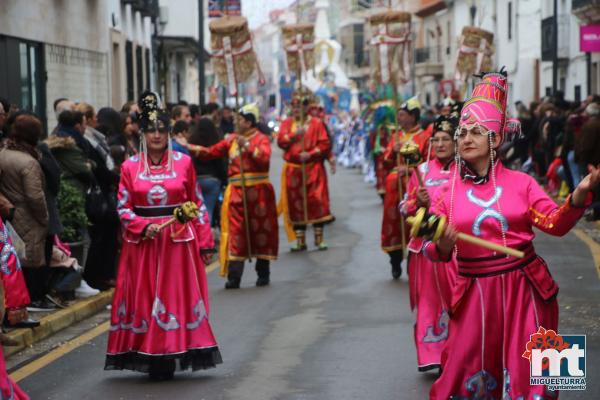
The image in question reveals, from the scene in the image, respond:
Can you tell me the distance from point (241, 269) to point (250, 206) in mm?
799

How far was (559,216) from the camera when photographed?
611cm

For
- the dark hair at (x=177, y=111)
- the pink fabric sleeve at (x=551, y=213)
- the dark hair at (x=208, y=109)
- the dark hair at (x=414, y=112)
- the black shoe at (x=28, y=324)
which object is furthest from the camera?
the dark hair at (x=208, y=109)

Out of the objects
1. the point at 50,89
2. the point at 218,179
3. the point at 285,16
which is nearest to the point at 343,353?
the point at 218,179

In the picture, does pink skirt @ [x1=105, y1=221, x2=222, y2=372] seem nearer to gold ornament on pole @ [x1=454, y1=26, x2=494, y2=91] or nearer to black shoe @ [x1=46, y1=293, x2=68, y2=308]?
black shoe @ [x1=46, y1=293, x2=68, y2=308]

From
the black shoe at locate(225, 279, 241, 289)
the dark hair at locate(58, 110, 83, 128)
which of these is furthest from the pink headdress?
the black shoe at locate(225, 279, 241, 289)

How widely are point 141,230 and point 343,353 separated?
6.05 feet

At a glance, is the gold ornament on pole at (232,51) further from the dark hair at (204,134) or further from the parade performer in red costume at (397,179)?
the parade performer in red costume at (397,179)

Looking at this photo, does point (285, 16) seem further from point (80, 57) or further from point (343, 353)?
point (343, 353)

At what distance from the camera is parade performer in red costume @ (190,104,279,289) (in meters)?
14.5

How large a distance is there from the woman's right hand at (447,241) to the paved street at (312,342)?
2359 mm

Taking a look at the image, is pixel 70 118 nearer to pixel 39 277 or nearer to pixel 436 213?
pixel 39 277

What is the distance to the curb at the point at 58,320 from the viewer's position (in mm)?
10602

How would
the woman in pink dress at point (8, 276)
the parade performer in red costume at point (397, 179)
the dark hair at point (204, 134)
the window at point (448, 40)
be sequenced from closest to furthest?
the woman in pink dress at point (8, 276), the parade performer in red costume at point (397, 179), the dark hair at point (204, 134), the window at point (448, 40)

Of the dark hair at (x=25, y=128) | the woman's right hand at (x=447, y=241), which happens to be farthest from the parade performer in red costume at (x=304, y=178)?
the woman's right hand at (x=447, y=241)
